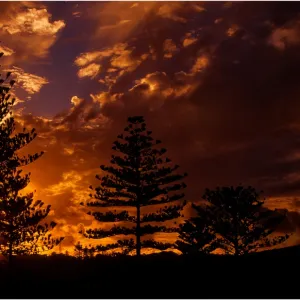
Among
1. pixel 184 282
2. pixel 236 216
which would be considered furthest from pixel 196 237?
pixel 184 282

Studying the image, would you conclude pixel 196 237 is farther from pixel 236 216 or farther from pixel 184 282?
pixel 184 282

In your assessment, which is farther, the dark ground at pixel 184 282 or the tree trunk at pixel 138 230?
the tree trunk at pixel 138 230

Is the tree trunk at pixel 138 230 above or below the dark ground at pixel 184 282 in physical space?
above

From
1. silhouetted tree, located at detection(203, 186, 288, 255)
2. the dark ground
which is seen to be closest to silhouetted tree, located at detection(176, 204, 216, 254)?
silhouetted tree, located at detection(203, 186, 288, 255)

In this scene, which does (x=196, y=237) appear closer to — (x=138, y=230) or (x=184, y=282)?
(x=138, y=230)

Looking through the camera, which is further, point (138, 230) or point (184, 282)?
point (138, 230)

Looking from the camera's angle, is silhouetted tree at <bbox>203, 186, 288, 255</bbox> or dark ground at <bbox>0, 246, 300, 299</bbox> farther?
silhouetted tree at <bbox>203, 186, 288, 255</bbox>

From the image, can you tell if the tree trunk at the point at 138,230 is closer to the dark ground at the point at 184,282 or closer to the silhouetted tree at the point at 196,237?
the silhouetted tree at the point at 196,237

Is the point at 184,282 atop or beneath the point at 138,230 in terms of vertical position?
beneath

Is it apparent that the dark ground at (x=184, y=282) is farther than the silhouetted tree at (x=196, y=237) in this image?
No

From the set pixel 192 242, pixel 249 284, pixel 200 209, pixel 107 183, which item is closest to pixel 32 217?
pixel 107 183

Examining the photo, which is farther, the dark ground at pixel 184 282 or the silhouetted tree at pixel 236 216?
the silhouetted tree at pixel 236 216

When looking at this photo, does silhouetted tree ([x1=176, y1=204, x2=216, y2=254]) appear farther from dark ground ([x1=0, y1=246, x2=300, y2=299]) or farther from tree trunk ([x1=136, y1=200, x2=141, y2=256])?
Result: dark ground ([x1=0, y1=246, x2=300, y2=299])

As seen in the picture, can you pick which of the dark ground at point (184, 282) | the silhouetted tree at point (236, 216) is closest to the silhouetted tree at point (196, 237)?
the silhouetted tree at point (236, 216)
